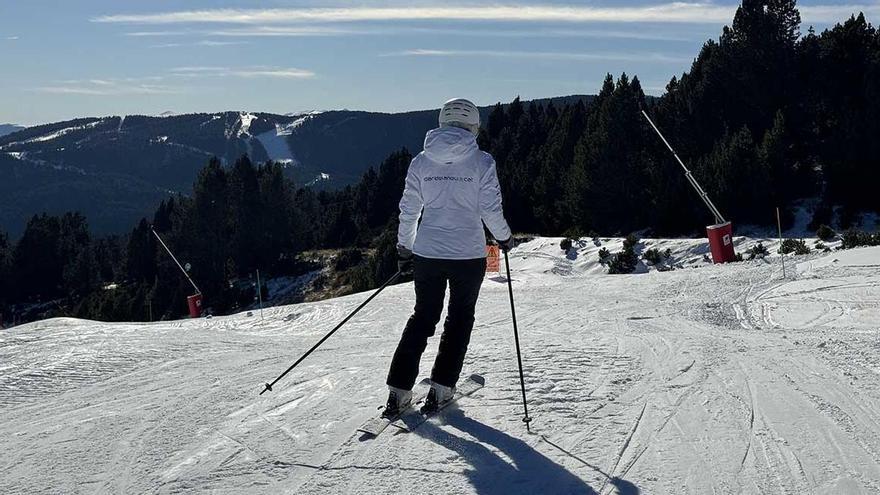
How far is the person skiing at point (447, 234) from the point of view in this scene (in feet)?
16.6

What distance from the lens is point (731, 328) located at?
28.8 ft

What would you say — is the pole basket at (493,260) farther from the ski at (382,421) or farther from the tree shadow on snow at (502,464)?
the tree shadow on snow at (502,464)

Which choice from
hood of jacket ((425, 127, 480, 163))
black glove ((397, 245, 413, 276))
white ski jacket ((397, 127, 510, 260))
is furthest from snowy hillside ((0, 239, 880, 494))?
hood of jacket ((425, 127, 480, 163))

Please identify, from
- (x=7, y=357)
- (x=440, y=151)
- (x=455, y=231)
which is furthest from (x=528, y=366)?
(x=7, y=357)

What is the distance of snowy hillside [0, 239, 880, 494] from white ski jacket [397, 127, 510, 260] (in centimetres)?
118

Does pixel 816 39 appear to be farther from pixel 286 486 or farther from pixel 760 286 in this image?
pixel 286 486

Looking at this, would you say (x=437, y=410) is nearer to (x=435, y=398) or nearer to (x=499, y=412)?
(x=435, y=398)

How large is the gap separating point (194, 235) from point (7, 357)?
49.2 metres

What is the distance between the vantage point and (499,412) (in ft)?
17.3

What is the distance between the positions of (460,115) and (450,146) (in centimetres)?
24

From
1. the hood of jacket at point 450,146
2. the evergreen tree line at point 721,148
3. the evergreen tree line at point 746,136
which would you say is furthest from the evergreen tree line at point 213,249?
the hood of jacket at point 450,146

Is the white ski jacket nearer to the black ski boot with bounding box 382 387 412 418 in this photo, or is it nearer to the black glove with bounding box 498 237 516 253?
the black glove with bounding box 498 237 516 253

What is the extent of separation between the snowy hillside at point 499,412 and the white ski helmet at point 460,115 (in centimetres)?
197

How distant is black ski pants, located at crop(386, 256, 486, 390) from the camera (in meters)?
5.18
